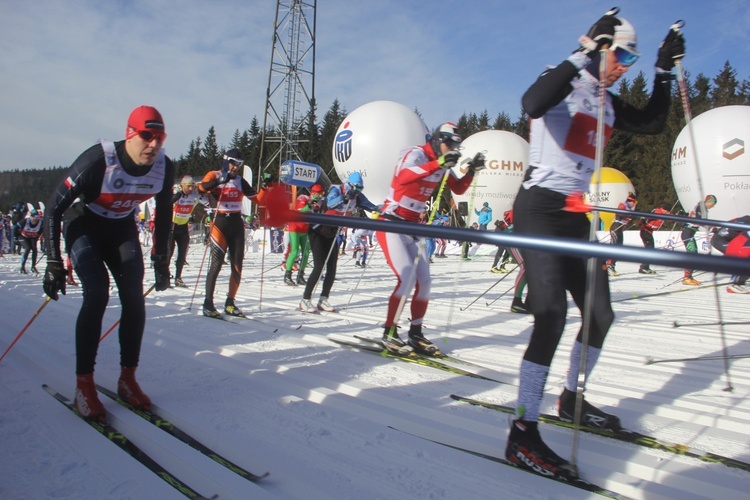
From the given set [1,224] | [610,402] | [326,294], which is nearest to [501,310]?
[326,294]

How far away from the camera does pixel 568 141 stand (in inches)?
93.3

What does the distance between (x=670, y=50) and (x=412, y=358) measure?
281 cm

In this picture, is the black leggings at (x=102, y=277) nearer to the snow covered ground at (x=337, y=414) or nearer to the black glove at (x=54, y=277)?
the black glove at (x=54, y=277)

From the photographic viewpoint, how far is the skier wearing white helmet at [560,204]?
7.09 feet

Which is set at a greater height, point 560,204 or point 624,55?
point 624,55

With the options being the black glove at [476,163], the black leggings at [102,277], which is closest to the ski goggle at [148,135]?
the black leggings at [102,277]

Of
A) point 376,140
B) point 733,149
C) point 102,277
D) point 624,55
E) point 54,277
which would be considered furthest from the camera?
point 376,140

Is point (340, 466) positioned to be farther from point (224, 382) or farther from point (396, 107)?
point (396, 107)

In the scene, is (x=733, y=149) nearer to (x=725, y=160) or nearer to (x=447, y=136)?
(x=725, y=160)

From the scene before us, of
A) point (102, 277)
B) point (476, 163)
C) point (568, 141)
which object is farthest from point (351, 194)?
point (568, 141)

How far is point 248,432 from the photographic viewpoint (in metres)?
2.48

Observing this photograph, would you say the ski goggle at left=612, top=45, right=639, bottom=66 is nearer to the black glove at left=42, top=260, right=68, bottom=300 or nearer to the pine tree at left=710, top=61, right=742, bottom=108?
the black glove at left=42, top=260, right=68, bottom=300

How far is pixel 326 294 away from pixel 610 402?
4.23m

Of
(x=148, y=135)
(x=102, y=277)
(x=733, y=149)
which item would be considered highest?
(x=733, y=149)
